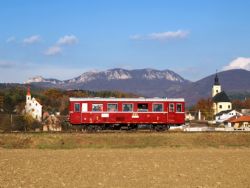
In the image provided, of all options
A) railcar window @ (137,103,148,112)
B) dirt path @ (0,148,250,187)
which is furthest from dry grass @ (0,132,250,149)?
railcar window @ (137,103,148,112)

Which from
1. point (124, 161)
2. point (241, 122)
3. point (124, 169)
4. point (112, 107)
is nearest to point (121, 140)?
point (112, 107)

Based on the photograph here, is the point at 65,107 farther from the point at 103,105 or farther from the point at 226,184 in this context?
the point at 226,184

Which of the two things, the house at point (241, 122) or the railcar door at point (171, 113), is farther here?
the house at point (241, 122)

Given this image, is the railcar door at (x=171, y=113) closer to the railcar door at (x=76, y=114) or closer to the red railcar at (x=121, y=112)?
the red railcar at (x=121, y=112)

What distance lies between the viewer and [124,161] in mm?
28078

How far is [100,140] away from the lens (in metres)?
39.1

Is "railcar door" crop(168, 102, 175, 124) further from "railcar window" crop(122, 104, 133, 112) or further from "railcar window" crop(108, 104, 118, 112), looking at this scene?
"railcar window" crop(108, 104, 118, 112)

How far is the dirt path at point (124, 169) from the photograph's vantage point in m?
20.2

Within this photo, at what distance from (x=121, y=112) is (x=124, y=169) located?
22471 millimetres

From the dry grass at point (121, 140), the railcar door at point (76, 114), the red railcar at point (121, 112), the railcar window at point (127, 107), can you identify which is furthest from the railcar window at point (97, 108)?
the dry grass at point (121, 140)

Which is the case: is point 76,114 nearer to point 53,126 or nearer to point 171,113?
point 171,113

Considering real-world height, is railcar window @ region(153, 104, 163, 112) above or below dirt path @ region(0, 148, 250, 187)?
above

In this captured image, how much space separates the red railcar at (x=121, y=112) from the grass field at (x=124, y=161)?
595cm

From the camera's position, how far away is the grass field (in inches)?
811
